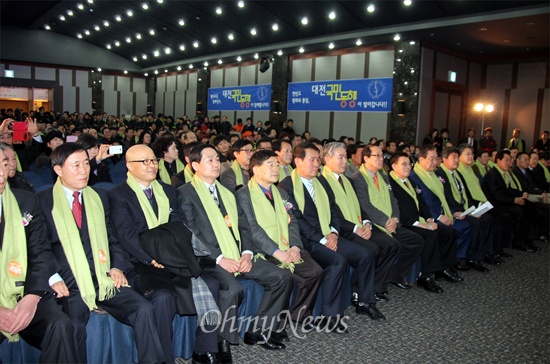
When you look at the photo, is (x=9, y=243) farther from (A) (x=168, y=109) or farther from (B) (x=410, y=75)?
(A) (x=168, y=109)

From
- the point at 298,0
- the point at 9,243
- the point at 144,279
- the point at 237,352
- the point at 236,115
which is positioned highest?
the point at 298,0

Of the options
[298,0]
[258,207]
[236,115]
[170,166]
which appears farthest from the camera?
[236,115]

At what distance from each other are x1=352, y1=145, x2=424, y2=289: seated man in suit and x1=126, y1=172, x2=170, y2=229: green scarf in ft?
7.03

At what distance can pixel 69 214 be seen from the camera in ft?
8.48

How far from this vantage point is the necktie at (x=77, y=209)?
8.63 feet

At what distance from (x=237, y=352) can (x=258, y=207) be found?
1070 millimetres

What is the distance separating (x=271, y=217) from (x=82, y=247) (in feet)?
4.65

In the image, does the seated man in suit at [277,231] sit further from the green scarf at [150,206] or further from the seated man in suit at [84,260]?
the seated man in suit at [84,260]

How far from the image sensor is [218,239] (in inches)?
124

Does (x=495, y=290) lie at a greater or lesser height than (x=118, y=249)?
lesser

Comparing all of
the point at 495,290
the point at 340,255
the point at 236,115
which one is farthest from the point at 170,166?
the point at 236,115

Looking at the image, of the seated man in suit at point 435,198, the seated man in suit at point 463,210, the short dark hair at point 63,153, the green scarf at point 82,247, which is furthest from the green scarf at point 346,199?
the short dark hair at point 63,153

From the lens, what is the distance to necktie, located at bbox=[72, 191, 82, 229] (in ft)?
8.63

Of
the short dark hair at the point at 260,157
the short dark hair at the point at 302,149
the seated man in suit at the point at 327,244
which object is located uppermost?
the short dark hair at the point at 302,149
